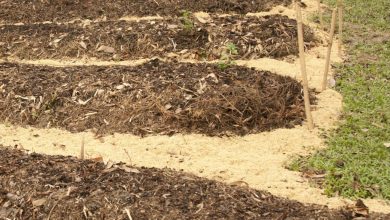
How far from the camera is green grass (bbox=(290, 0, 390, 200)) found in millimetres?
5000

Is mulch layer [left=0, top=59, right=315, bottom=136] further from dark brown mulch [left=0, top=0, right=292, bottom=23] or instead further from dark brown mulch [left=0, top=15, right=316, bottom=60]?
dark brown mulch [left=0, top=0, right=292, bottom=23]

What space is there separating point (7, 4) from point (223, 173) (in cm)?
677

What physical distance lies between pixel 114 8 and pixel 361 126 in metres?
5.25

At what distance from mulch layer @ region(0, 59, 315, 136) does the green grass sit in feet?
2.05

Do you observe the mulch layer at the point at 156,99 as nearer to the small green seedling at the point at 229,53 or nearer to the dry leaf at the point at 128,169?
the small green seedling at the point at 229,53

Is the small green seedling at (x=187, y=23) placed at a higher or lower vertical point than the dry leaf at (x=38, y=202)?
higher

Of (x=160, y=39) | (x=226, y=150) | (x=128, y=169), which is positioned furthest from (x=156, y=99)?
(x=160, y=39)

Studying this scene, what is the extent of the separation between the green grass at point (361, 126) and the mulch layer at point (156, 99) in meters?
0.62

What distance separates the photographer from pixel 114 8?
387 inches

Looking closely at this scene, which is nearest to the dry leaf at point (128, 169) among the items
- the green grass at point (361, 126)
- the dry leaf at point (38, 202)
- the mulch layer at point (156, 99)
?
the dry leaf at point (38, 202)

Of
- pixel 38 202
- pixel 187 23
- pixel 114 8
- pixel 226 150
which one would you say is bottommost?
pixel 226 150

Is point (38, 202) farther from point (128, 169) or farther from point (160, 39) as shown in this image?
point (160, 39)

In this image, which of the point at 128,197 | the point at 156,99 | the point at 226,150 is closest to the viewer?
the point at 128,197

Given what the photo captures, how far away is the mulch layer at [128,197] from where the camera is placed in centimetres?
425
